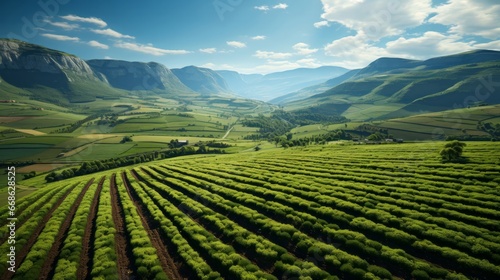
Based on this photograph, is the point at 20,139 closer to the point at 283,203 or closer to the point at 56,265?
the point at 56,265

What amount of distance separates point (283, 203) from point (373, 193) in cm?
1617

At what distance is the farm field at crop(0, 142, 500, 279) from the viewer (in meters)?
26.8

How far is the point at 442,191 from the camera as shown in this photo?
4209 centimetres

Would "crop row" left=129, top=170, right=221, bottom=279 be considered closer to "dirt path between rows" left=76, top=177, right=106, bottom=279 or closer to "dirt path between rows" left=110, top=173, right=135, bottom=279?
"dirt path between rows" left=110, top=173, right=135, bottom=279

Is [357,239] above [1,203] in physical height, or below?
above

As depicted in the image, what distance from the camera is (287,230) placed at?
112 feet

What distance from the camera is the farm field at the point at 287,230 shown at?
26.8 m

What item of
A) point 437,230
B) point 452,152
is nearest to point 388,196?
point 437,230

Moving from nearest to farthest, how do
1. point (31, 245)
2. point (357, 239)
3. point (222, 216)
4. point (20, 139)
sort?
point (357, 239) → point (31, 245) → point (222, 216) → point (20, 139)

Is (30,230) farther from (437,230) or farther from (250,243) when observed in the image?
(437,230)

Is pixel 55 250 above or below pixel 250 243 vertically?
below

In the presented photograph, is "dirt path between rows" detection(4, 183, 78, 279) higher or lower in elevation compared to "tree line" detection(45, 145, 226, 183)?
higher

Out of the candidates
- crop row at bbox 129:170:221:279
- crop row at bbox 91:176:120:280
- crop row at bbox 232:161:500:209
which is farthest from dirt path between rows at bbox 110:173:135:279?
crop row at bbox 232:161:500:209

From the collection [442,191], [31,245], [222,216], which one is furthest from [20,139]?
[442,191]
